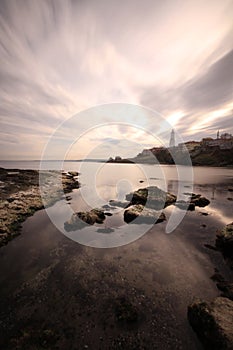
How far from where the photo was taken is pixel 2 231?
1359cm

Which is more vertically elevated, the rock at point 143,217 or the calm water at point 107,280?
the rock at point 143,217

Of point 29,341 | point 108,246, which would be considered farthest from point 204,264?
point 29,341

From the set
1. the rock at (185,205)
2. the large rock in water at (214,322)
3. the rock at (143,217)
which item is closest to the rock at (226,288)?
the large rock in water at (214,322)

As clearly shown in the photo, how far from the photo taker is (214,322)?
5641mm

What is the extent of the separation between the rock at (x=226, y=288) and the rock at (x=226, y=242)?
309cm

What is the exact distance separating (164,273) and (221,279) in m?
3.23

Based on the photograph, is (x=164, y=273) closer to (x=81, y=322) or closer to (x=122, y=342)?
(x=122, y=342)

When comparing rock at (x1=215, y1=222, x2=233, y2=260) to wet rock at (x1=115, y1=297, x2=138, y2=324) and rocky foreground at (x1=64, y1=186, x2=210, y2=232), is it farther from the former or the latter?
wet rock at (x1=115, y1=297, x2=138, y2=324)

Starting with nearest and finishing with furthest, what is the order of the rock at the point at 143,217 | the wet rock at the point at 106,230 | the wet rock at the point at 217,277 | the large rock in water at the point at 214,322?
1. the large rock in water at the point at 214,322
2. the wet rock at the point at 217,277
3. the wet rock at the point at 106,230
4. the rock at the point at 143,217

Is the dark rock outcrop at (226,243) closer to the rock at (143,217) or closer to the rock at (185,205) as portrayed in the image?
the rock at (143,217)

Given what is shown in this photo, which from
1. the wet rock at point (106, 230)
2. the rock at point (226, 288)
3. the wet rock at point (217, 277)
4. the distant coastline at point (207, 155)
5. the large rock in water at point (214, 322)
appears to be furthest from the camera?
the distant coastline at point (207, 155)

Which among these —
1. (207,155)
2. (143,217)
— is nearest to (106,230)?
(143,217)

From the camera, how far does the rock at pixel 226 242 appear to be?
38.1 ft

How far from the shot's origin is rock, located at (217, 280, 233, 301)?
25.7 ft
